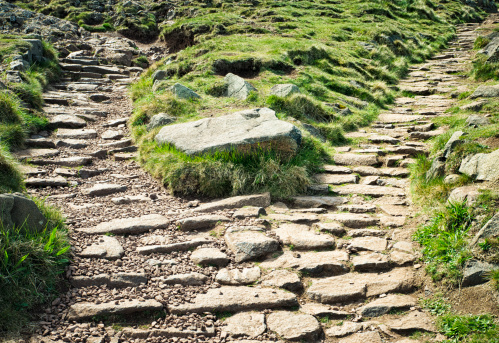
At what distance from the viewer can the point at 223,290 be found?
15.3 feet

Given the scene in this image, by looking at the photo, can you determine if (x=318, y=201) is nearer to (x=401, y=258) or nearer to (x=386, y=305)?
(x=401, y=258)

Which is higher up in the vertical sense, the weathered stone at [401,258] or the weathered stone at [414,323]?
the weathered stone at [401,258]

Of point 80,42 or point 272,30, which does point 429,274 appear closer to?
point 272,30

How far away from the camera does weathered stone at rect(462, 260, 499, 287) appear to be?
4.22 m

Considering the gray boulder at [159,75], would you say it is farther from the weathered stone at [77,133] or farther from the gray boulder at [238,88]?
the weathered stone at [77,133]

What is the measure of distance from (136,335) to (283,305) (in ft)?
5.52

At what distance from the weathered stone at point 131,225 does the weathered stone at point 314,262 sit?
193cm

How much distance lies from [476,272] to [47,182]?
7355mm

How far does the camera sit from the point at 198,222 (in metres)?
6.08

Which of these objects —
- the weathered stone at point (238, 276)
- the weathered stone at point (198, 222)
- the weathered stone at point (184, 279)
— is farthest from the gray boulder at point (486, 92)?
the weathered stone at point (184, 279)

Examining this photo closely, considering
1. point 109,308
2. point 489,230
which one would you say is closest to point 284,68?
point 489,230

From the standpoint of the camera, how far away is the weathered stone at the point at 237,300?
4.35 metres

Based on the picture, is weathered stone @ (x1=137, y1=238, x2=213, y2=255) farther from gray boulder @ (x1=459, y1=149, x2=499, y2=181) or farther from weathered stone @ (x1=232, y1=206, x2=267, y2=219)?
gray boulder @ (x1=459, y1=149, x2=499, y2=181)

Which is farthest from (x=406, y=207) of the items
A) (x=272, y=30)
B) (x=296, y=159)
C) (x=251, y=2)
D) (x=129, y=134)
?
(x=251, y=2)
